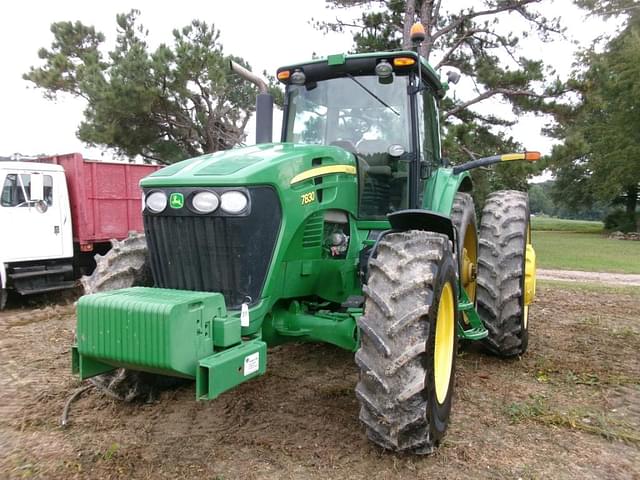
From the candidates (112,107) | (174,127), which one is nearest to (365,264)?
(112,107)

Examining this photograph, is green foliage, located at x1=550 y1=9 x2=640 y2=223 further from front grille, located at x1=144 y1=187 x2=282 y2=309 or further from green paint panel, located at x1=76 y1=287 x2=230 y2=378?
green paint panel, located at x1=76 y1=287 x2=230 y2=378

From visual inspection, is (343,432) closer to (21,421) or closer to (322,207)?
(322,207)

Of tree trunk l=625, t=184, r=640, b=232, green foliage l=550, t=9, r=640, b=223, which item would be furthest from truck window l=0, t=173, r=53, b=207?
tree trunk l=625, t=184, r=640, b=232

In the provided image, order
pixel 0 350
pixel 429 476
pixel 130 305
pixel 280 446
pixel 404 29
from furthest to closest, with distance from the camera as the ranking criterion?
pixel 404 29, pixel 0 350, pixel 280 446, pixel 429 476, pixel 130 305

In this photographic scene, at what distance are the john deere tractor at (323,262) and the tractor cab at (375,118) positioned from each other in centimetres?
1

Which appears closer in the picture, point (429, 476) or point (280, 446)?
point (429, 476)

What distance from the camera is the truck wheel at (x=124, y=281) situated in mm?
3557

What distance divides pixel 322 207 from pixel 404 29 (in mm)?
12928

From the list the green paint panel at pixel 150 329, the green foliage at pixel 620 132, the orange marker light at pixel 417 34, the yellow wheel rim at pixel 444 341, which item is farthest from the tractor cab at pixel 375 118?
the green foliage at pixel 620 132

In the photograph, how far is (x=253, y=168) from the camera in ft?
10.4

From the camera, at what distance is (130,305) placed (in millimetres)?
2744

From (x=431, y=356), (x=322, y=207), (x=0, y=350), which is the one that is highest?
(x=322, y=207)

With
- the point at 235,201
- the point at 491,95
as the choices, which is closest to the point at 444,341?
the point at 235,201

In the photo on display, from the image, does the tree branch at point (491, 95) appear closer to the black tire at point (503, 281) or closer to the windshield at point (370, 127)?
the black tire at point (503, 281)
